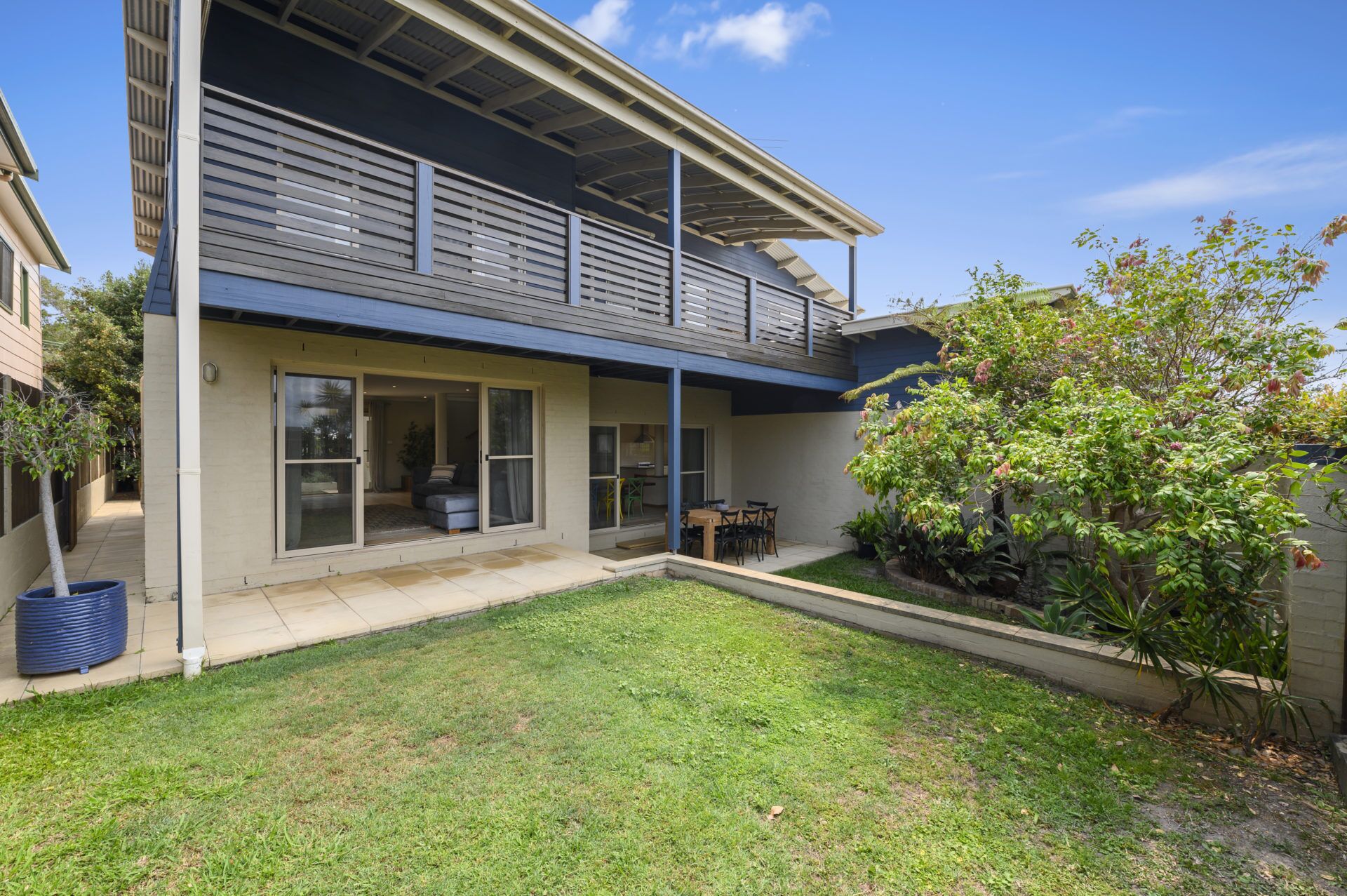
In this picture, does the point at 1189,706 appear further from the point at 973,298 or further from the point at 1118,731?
the point at 973,298

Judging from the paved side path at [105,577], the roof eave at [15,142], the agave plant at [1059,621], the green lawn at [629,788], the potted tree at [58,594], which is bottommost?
the green lawn at [629,788]

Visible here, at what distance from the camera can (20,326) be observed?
7.61m

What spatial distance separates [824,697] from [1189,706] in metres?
2.10

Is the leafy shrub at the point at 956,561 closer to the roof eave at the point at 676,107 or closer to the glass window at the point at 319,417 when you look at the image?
the roof eave at the point at 676,107

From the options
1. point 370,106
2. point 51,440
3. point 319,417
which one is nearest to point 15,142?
point 370,106

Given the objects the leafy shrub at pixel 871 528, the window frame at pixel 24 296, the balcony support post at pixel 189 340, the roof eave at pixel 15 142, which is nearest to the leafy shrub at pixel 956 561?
the leafy shrub at pixel 871 528

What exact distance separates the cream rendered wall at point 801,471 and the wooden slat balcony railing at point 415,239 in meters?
3.26

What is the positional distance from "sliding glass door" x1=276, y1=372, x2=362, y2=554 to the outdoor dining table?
4.22 meters

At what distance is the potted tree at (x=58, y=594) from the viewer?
11.9ft

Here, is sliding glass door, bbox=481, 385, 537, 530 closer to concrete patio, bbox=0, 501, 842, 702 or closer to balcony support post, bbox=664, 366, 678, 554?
concrete patio, bbox=0, 501, 842, 702

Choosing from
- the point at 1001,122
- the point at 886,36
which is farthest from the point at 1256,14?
the point at 1001,122

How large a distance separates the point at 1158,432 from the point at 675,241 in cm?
543

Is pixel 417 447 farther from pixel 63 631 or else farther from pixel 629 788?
pixel 629 788

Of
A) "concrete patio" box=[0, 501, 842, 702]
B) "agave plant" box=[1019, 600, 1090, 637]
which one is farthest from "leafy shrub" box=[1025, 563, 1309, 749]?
"concrete patio" box=[0, 501, 842, 702]
